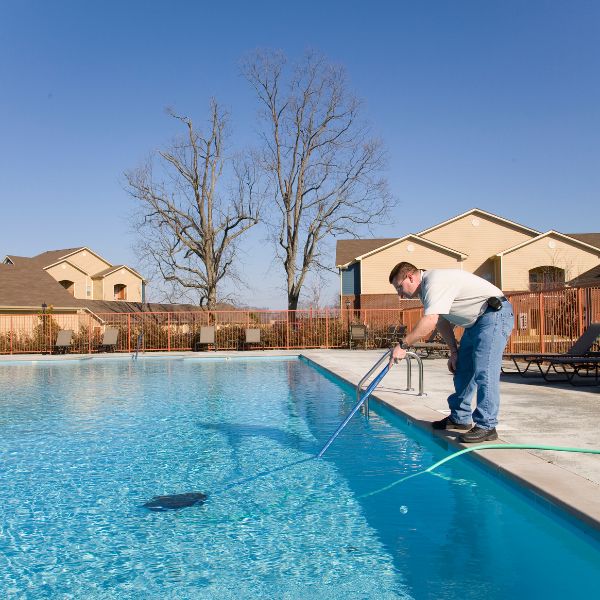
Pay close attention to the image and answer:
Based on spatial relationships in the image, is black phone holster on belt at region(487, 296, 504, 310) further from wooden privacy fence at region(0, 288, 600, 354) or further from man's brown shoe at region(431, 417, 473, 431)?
wooden privacy fence at region(0, 288, 600, 354)

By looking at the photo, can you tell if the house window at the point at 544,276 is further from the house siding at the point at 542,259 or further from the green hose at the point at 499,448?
the green hose at the point at 499,448

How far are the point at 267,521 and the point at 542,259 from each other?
3158 centimetres

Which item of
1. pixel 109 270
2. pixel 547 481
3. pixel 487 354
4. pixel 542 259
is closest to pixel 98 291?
pixel 109 270

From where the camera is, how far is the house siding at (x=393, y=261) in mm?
34062

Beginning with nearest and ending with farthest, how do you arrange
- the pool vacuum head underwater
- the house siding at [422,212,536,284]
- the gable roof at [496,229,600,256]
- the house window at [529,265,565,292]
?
the pool vacuum head underwater
the gable roof at [496,229,600,256]
the house window at [529,265,565,292]
the house siding at [422,212,536,284]

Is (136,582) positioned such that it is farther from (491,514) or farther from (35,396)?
(35,396)

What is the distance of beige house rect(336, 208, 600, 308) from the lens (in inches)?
1277

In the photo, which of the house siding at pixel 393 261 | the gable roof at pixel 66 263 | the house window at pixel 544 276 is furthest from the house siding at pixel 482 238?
the gable roof at pixel 66 263

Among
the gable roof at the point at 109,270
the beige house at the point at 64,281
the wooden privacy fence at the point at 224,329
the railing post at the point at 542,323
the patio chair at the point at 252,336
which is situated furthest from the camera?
the gable roof at the point at 109,270

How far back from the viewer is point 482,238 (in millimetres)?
35250

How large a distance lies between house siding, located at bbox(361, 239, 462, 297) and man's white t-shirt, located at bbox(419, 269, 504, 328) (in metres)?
29.3

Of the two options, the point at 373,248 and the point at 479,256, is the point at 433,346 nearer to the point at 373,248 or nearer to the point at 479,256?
the point at 479,256

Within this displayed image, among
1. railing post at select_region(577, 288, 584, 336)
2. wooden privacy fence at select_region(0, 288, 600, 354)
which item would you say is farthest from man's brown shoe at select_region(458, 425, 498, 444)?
wooden privacy fence at select_region(0, 288, 600, 354)

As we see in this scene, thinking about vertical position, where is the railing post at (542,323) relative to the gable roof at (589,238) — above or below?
below
